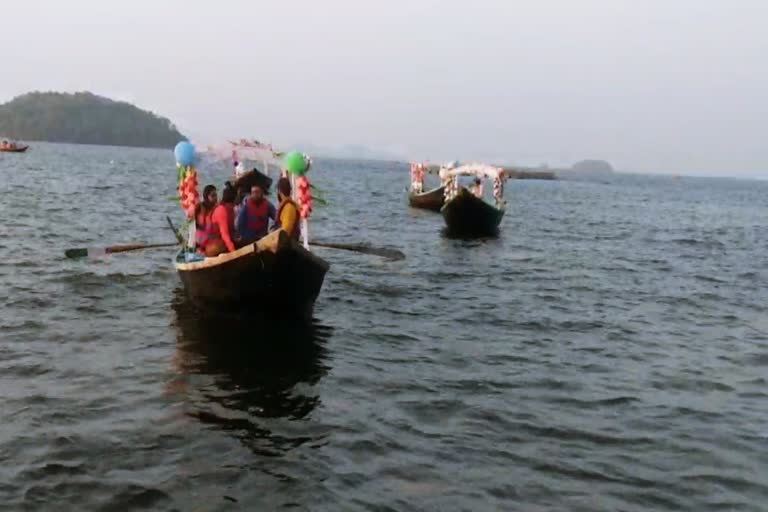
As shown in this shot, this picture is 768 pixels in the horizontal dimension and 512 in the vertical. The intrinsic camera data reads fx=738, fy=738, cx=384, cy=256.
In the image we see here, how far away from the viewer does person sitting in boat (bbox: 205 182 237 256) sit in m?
12.9

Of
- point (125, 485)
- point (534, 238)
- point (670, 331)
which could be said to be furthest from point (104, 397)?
point (534, 238)

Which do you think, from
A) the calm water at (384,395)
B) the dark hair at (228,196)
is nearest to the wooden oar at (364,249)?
the calm water at (384,395)

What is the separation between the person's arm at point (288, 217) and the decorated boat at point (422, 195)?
3049cm

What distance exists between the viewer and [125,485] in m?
6.85

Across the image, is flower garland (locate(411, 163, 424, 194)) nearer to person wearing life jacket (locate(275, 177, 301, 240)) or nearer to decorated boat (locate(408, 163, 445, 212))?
decorated boat (locate(408, 163, 445, 212))

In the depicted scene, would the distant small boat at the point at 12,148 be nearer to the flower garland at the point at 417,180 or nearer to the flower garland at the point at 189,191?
the flower garland at the point at 417,180

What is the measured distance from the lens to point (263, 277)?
12094 mm

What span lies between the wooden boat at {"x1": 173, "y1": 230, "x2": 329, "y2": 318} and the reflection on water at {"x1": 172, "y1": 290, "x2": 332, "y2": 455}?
1.21 feet

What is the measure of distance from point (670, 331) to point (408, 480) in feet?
29.1

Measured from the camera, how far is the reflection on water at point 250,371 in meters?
8.50

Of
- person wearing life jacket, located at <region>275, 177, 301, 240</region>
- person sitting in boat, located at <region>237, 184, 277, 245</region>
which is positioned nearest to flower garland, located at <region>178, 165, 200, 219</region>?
person sitting in boat, located at <region>237, 184, 277, 245</region>

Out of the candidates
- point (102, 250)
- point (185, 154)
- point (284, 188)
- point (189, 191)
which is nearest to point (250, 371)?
point (284, 188)

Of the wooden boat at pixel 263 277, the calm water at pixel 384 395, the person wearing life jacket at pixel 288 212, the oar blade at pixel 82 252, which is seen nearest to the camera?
the calm water at pixel 384 395

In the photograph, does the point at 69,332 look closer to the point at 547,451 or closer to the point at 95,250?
the point at 95,250
